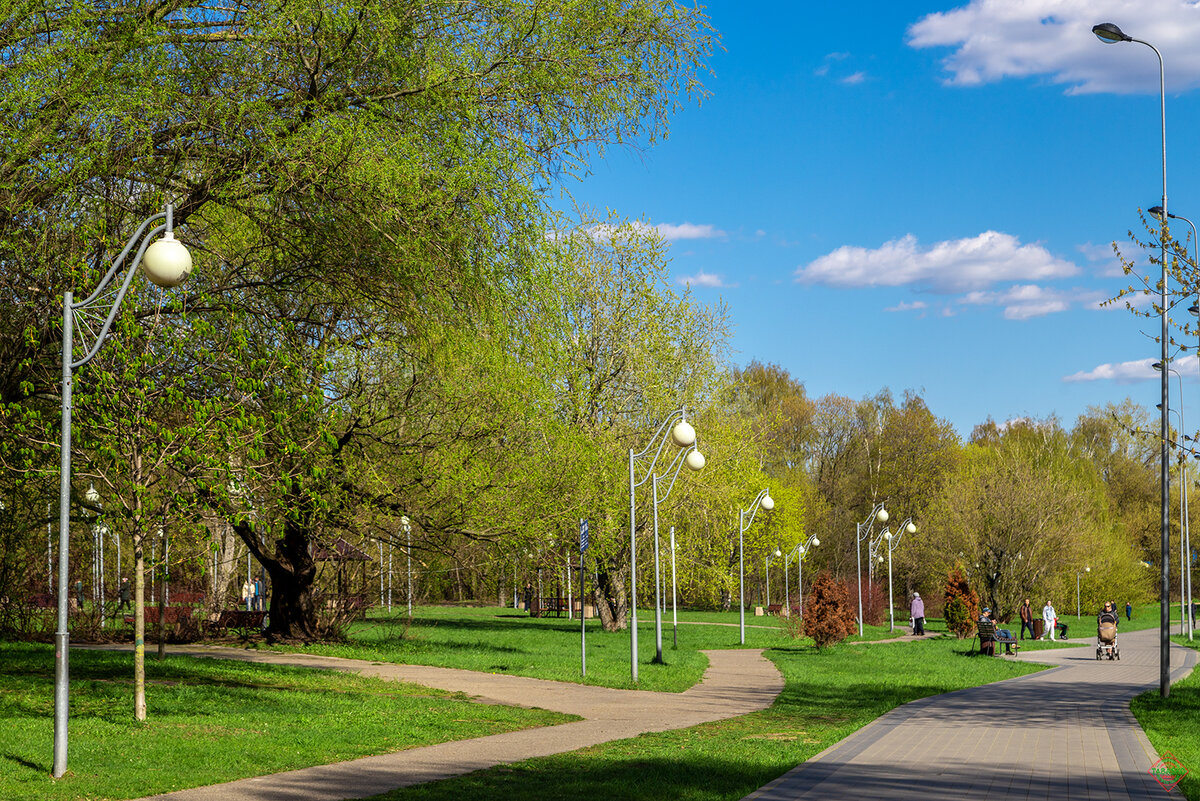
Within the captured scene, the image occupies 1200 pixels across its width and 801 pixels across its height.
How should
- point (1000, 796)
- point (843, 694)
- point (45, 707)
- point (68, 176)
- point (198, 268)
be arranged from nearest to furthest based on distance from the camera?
point (1000, 796)
point (68, 176)
point (45, 707)
point (198, 268)
point (843, 694)

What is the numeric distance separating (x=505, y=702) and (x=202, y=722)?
5.05 meters

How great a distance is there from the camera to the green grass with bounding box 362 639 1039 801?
10000 millimetres

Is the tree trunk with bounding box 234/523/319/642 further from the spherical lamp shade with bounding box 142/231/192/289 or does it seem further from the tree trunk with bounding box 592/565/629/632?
the spherical lamp shade with bounding box 142/231/192/289

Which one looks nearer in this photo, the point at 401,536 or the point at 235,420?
the point at 235,420

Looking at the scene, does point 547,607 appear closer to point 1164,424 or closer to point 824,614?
point 824,614

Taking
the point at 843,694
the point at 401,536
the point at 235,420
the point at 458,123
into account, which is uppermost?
the point at 458,123

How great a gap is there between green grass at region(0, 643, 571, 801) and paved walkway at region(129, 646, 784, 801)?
52cm

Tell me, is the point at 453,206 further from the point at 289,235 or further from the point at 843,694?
the point at 843,694

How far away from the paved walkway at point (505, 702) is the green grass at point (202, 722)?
1.71 ft

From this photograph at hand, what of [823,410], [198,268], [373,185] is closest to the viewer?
[373,185]

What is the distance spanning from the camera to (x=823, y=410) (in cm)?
7812

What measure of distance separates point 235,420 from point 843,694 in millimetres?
11477

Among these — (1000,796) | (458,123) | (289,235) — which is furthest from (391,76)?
(1000,796)

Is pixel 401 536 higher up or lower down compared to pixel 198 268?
lower down
